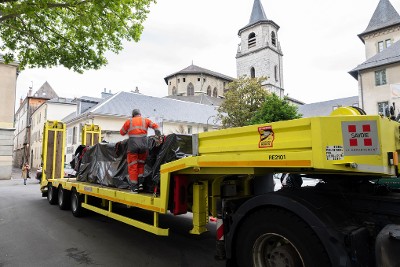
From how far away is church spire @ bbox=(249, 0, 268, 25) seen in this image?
5834 cm

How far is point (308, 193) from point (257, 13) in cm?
6196

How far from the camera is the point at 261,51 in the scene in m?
56.1

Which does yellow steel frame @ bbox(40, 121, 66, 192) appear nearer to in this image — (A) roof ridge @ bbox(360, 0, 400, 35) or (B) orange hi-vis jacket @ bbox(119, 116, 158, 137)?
(B) orange hi-vis jacket @ bbox(119, 116, 158, 137)

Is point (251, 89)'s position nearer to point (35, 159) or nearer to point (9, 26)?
point (9, 26)

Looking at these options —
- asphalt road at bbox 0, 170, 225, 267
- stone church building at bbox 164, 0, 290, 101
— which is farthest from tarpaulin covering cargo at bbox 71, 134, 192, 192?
stone church building at bbox 164, 0, 290, 101

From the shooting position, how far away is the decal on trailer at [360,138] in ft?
8.20

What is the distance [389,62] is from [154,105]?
25.2m

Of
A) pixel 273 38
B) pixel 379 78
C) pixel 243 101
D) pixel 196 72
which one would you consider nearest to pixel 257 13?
pixel 273 38

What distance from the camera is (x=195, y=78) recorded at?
64.5 meters

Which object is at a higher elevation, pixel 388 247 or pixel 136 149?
pixel 136 149

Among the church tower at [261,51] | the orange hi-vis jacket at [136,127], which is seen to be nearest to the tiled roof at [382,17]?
the church tower at [261,51]

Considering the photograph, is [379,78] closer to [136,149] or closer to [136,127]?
[136,127]

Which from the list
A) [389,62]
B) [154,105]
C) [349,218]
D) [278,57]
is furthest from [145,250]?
[278,57]

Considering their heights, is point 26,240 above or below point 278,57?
below
